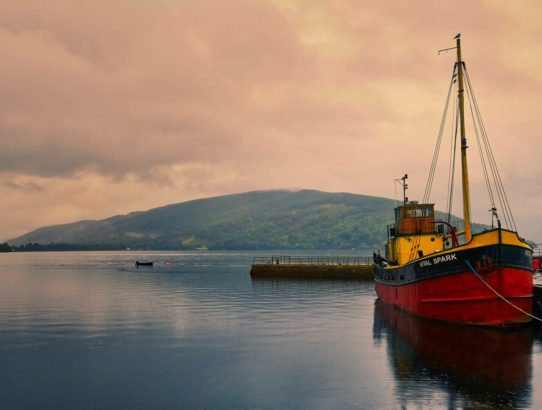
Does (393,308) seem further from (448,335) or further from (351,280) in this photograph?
(351,280)

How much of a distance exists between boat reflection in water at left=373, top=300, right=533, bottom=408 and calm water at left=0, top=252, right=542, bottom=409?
64 mm

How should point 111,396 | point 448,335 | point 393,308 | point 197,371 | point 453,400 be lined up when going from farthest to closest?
point 393,308 → point 448,335 → point 197,371 → point 111,396 → point 453,400

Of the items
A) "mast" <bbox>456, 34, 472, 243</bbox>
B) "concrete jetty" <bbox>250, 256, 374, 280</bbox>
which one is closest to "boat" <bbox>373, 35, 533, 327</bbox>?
"mast" <bbox>456, 34, 472, 243</bbox>

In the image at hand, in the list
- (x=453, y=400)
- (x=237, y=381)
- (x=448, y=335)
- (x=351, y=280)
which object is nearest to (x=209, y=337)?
(x=237, y=381)

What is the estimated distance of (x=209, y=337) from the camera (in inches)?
1496

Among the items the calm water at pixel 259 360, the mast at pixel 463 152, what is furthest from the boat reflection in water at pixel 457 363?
the mast at pixel 463 152

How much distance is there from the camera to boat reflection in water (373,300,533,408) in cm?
2205

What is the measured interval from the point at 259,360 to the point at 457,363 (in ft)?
34.1

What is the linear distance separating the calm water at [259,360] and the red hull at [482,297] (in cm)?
100

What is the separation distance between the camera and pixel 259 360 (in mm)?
30125

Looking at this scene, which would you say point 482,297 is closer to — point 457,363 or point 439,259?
point 439,259

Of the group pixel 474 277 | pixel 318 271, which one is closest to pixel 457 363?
pixel 474 277

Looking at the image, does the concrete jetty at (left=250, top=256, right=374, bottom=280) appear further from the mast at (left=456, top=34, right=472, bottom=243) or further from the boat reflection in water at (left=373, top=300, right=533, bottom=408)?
the mast at (left=456, top=34, right=472, bottom=243)

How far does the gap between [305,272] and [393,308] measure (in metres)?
45.5
